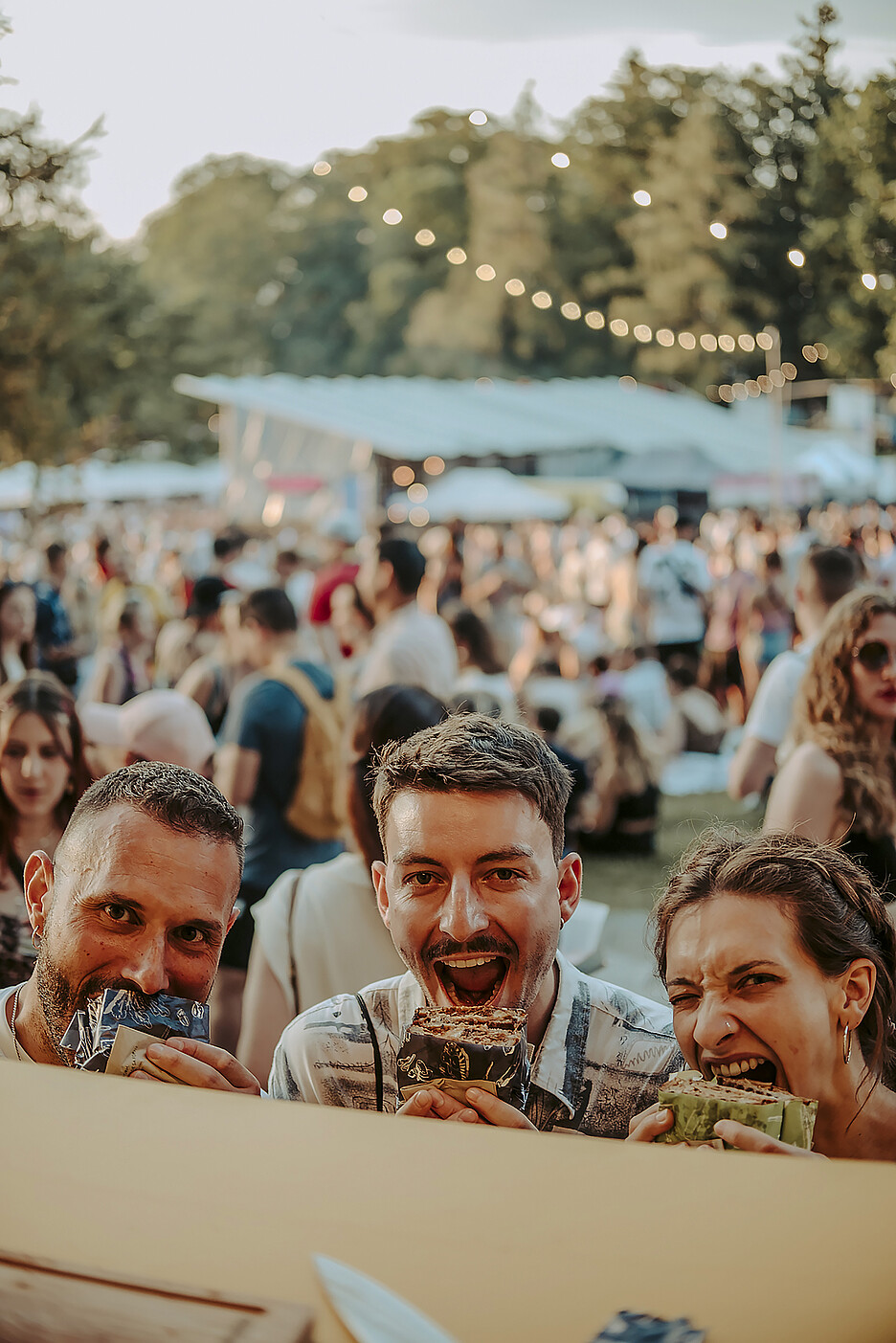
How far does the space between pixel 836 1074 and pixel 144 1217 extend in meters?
0.82

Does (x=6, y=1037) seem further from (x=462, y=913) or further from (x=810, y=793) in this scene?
(x=810, y=793)

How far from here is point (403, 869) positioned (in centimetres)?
164

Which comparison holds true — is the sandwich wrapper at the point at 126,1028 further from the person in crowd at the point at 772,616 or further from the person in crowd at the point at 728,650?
the person in crowd at the point at 728,650

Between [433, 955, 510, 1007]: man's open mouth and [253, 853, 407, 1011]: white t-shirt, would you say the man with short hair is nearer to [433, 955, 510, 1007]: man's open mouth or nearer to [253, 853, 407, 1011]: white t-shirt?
[433, 955, 510, 1007]: man's open mouth

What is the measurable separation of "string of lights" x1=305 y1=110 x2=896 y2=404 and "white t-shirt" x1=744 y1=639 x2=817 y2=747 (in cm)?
100

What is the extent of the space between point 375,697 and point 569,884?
1325mm

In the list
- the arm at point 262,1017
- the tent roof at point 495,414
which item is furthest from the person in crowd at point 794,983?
the tent roof at point 495,414

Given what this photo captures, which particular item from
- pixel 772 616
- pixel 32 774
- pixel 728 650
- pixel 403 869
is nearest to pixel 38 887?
pixel 403 869

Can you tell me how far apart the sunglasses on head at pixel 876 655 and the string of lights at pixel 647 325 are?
0.88m

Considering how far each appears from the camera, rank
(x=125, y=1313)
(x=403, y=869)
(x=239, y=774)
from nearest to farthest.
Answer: (x=125, y=1313) → (x=403, y=869) → (x=239, y=774)

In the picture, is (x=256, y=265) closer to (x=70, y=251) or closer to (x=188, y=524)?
(x=188, y=524)

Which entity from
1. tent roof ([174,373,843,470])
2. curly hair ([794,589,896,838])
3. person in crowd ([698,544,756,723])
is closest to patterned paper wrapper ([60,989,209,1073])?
curly hair ([794,589,896,838])

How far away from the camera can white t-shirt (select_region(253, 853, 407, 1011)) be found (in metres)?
2.68

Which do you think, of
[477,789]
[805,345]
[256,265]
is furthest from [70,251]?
[256,265]
